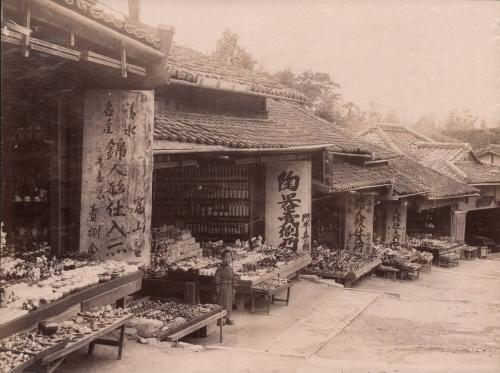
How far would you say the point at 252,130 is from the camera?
12633 millimetres

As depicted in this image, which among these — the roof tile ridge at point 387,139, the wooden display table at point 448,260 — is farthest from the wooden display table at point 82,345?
the roof tile ridge at point 387,139

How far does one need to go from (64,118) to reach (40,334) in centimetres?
378

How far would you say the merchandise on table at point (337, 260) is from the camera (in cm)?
1459

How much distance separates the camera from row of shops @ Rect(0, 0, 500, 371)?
19.8ft

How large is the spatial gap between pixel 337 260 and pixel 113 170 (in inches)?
355

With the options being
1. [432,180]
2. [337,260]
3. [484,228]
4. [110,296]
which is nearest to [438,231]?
[432,180]

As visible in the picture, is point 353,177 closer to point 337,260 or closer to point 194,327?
point 337,260

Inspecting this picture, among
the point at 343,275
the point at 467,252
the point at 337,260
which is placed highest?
the point at 337,260

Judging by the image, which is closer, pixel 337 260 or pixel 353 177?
pixel 337 260

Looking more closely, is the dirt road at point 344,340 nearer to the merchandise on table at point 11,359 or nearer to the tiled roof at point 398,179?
the merchandise on table at point 11,359

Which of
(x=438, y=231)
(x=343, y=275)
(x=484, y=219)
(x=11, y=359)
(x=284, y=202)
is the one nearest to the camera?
(x=11, y=359)

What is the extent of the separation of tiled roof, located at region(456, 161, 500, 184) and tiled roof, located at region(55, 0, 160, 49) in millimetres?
22018

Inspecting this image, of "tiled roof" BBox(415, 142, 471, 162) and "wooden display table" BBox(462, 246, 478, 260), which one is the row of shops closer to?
"wooden display table" BBox(462, 246, 478, 260)

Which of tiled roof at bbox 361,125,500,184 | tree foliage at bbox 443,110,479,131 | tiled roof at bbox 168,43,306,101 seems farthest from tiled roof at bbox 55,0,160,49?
tree foliage at bbox 443,110,479,131
